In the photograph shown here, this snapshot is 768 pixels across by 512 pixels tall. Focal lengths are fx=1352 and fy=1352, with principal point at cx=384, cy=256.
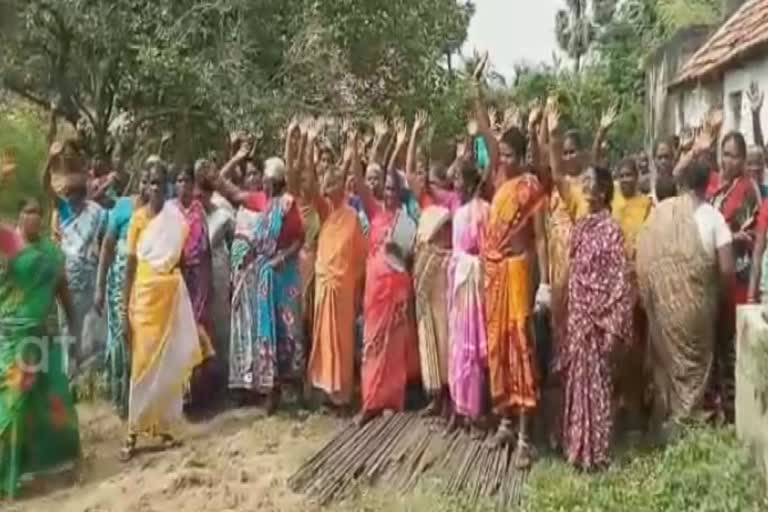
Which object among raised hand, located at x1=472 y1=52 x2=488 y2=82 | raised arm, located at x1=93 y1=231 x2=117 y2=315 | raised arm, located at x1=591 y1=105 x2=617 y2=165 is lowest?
raised arm, located at x1=93 y1=231 x2=117 y2=315

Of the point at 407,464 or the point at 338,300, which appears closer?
the point at 407,464

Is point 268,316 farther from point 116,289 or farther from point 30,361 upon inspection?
point 30,361

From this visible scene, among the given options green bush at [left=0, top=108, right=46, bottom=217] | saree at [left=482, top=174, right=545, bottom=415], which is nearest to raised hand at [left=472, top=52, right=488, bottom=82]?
saree at [left=482, top=174, right=545, bottom=415]

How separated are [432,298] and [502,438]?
1144mm

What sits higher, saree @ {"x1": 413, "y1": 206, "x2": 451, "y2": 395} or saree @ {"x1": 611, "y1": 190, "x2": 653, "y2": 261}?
saree @ {"x1": 611, "y1": 190, "x2": 653, "y2": 261}

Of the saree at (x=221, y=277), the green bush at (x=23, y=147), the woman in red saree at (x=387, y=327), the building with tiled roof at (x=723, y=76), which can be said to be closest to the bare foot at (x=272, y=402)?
the saree at (x=221, y=277)

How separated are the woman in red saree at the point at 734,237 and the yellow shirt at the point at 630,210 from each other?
487 millimetres

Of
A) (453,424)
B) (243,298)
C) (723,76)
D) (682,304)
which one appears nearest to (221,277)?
(243,298)

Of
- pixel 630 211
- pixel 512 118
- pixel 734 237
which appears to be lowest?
pixel 734 237

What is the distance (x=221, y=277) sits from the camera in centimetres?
970

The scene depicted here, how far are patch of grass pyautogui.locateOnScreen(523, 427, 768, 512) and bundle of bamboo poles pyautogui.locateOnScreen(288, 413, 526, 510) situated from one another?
26 centimetres

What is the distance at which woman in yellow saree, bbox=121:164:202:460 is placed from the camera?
29.5ft

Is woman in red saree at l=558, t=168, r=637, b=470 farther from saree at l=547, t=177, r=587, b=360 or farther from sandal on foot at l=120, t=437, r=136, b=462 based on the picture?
sandal on foot at l=120, t=437, r=136, b=462

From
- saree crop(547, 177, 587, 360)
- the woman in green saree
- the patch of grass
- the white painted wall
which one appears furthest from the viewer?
the white painted wall
